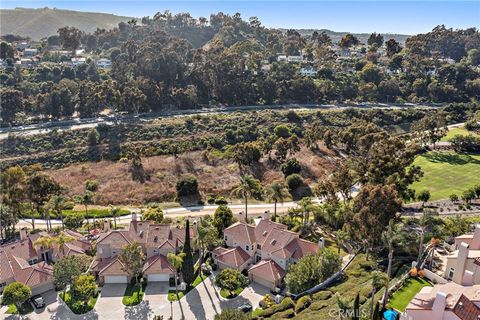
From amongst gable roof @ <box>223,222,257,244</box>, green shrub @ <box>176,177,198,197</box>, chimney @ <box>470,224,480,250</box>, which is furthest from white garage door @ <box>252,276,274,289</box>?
green shrub @ <box>176,177,198,197</box>

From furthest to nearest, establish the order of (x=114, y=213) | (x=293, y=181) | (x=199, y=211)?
(x=293, y=181)
(x=199, y=211)
(x=114, y=213)

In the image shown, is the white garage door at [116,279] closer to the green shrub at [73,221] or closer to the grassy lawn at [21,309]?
the grassy lawn at [21,309]

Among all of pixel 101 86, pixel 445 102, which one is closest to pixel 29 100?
pixel 101 86

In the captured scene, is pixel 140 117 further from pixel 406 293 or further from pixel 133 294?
pixel 406 293

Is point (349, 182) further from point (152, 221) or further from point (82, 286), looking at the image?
point (82, 286)

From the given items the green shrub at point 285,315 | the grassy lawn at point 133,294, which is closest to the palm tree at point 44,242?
the grassy lawn at point 133,294

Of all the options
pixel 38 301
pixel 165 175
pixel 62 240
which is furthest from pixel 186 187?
pixel 38 301

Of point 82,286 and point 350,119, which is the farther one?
point 350,119
